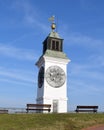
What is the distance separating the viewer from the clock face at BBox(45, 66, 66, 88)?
2028 inches

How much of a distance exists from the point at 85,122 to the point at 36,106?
13.7 metres

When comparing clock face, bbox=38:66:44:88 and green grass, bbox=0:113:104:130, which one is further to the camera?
clock face, bbox=38:66:44:88

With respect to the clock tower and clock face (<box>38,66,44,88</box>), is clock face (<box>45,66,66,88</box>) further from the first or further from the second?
clock face (<box>38,66,44,88</box>)

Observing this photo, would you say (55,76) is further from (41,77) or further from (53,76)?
(41,77)

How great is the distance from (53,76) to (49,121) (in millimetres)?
19215

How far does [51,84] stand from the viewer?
5144cm

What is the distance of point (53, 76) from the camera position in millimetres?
51781

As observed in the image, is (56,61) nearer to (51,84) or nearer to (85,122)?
(51,84)

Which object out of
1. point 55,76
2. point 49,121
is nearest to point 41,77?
point 55,76

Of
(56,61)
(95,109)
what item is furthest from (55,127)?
(56,61)

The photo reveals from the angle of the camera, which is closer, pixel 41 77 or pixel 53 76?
pixel 53 76

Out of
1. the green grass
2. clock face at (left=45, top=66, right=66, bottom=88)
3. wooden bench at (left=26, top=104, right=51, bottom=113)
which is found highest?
clock face at (left=45, top=66, right=66, bottom=88)

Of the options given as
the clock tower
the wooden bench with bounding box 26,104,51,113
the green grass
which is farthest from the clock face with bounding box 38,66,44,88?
the green grass

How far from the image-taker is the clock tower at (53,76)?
5125 centimetres
